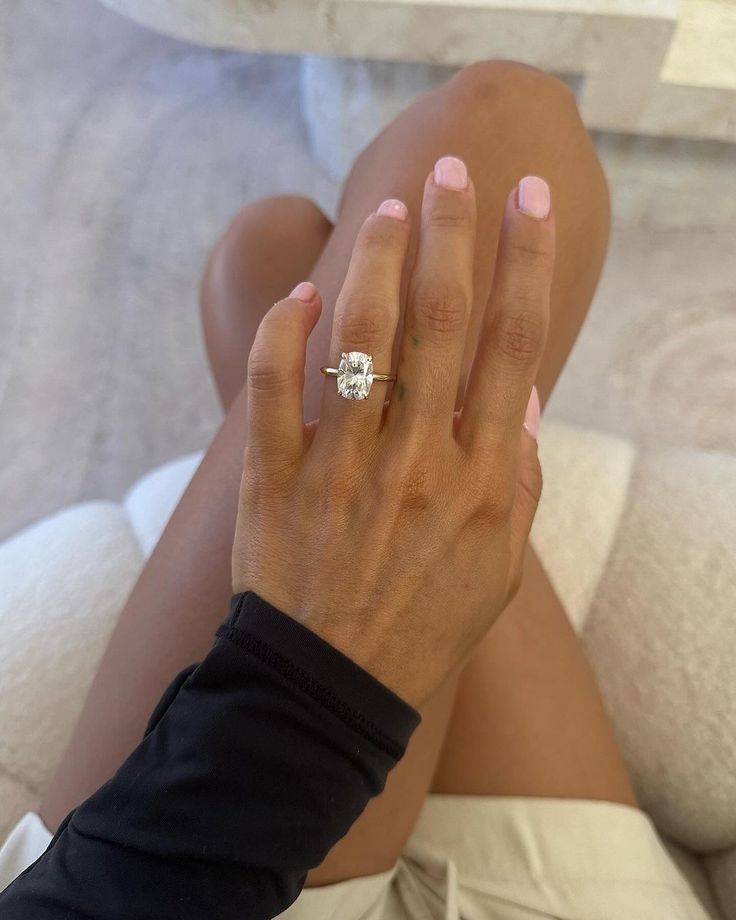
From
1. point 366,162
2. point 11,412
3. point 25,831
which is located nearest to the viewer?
point 25,831

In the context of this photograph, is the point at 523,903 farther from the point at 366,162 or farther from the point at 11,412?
the point at 11,412

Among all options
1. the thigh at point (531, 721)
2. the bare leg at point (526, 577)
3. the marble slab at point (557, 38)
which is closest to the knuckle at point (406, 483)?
the bare leg at point (526, 577)

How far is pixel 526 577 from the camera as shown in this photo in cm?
65

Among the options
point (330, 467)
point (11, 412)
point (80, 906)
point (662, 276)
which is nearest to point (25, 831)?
point (80, 906)

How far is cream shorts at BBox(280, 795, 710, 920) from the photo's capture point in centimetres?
52

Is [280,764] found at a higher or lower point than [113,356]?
lower

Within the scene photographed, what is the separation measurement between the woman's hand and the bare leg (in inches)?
3.5

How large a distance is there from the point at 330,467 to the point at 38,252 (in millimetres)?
1000

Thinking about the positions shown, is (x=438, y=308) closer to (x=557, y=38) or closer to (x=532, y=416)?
(x=532, y=416)

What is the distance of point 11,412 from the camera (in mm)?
1141

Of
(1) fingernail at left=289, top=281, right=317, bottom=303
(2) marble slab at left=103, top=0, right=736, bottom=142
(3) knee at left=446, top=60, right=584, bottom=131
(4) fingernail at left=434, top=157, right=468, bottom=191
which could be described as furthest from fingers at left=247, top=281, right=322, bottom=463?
(2) marble slab at left=103, top=0, right=736, bottom=142

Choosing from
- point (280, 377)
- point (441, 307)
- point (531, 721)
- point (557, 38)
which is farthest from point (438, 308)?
point (557, 38)

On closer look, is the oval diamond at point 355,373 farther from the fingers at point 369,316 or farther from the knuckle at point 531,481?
the knuckle at point 531,481

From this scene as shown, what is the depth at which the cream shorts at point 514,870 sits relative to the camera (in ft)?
1.67
